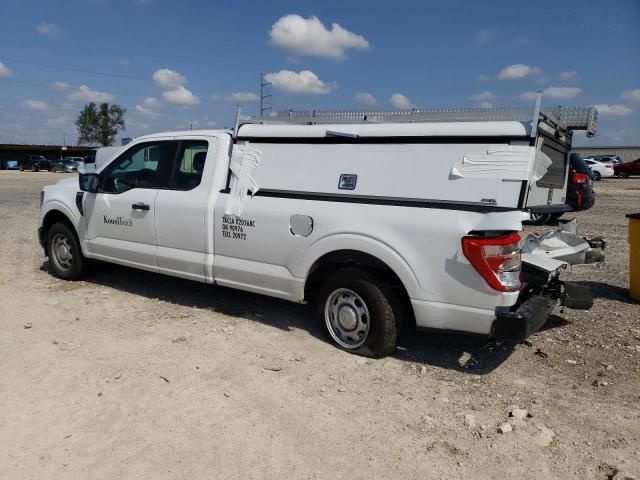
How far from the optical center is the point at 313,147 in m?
4.55

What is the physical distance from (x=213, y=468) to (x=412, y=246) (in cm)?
206

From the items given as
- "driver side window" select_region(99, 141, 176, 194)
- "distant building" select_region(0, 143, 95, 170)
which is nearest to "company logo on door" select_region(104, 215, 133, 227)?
"driver side window" select_region(99, 141, 176, 194)

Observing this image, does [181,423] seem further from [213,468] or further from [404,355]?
[404,355]

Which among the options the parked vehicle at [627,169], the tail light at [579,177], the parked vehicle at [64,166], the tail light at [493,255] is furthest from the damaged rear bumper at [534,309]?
the parked vehicle at [64,166]

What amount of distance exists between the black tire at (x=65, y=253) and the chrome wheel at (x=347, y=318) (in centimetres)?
369

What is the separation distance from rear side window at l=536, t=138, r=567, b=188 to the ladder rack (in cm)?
18

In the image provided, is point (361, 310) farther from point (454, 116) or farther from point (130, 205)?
point (130, 205)

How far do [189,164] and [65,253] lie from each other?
255 cm

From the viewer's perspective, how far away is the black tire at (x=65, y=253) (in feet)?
21.3

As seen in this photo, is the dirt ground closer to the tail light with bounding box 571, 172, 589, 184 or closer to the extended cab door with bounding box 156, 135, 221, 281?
the extended cab door with bounding box 156, 135, 221, 281

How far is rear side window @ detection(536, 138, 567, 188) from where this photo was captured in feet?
14.1

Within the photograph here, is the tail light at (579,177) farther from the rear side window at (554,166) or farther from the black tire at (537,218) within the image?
the rear side window at (554,166)

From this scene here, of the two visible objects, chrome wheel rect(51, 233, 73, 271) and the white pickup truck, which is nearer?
the white pickup truck

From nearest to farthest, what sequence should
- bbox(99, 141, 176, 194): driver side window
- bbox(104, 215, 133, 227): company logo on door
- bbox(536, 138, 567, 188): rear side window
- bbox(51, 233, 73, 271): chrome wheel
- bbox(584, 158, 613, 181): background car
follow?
bbox(536, 138, 567, 188): rear side window → bbox(99, 141, 176, 194): driver side window → bbox(104, 215, 133, 227): company logo on door → bbox(51, 233, 73, 271): chrome wheel → bbox(584, 158, 613, 181): background car
